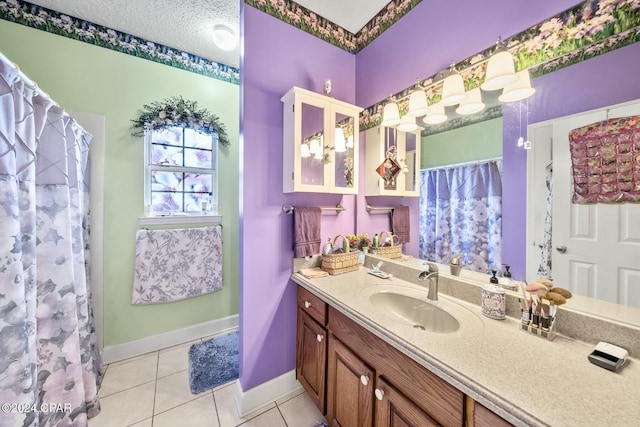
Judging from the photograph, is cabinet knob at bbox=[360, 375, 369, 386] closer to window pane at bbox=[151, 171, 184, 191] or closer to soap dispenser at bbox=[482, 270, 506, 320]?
soap dispenser at bbox=[482, 270, 506, 320]

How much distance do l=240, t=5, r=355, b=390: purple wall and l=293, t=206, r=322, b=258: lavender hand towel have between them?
9 centimetres

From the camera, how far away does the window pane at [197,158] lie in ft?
7.85

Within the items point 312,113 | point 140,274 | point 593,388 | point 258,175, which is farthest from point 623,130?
point 140,274

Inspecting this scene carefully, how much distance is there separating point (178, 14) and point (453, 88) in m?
2.14

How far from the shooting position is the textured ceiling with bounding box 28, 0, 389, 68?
172 cm

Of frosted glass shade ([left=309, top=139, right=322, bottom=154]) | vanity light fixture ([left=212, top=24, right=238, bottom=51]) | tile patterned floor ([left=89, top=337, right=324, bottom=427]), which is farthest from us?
vanity light fixture ([left=212, top=24, right=238, bottom=51])

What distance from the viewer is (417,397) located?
2.71ft

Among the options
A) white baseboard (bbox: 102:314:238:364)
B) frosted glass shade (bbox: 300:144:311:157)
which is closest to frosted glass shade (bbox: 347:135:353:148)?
frosted glass shade (bbox: 300:144:311:157)

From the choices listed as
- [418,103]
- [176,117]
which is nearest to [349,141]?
[418,103]

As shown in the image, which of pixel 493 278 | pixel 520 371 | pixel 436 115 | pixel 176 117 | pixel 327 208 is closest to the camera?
pixel 520 371

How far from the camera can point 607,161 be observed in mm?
849

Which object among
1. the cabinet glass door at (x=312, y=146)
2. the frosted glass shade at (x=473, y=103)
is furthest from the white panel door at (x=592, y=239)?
the cabinet glass door at (x=312, y=146)

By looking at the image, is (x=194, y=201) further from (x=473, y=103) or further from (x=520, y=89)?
(x=520, y=89)

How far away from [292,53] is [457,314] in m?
1.92
